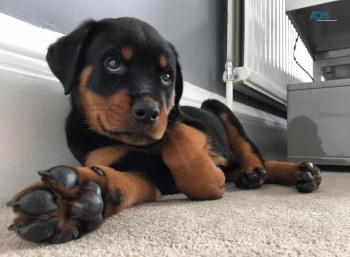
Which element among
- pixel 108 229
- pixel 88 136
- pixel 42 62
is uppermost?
pixel 42 62

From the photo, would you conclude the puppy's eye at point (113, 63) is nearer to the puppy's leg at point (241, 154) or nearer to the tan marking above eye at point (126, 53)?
the tan marking above eye at point (126, 53)

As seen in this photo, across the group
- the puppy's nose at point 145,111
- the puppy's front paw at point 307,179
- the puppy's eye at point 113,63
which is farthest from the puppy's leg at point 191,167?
the puppy's front paw at point 307,179

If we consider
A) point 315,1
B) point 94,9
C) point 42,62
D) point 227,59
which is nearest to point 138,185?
point 42,62

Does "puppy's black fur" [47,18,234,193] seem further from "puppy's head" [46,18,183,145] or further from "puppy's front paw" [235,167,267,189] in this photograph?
"puppy's front paw" [235,167,267,189]

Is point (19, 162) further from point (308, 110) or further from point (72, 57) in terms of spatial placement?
point (308, 110)

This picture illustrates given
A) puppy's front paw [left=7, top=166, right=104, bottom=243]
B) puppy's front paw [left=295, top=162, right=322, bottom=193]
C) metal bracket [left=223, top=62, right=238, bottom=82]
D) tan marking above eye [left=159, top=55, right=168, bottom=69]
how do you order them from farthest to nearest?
metal bracket [left=223, top=62, right=238, bottom=82]
puppy's front paw [left=295, top=162, right=322, bottom=193]
tan marking above eye [left=159, top=55, right=168, bottom=69]
puppy's front paw [left=7, top=166, right=104, bottom=243]

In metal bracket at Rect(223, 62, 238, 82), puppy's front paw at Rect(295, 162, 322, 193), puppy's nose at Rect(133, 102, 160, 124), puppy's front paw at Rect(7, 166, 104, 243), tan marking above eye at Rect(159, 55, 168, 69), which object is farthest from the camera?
metal bracket at Rect(223, 62, 238, 82)

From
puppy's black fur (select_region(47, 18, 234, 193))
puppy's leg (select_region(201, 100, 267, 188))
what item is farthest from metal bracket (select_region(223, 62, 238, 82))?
puppy's black fur (select_region(47, 18, 234, 193))
